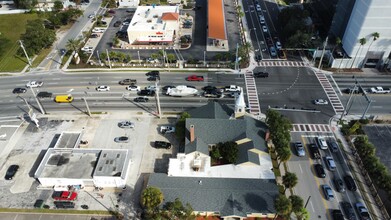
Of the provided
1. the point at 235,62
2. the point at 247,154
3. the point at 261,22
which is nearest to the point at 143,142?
the point at 247,154

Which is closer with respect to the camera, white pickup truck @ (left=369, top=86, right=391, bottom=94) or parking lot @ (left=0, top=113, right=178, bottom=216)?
parking lot @ (left=0, top=113, right=178, bottom=216)

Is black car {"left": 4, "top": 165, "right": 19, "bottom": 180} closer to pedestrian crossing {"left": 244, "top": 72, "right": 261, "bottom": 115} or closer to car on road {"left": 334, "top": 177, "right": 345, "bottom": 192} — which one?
pedestrian crossing {"left": 244, "top": 72, "right": 261, "bottom": 115}

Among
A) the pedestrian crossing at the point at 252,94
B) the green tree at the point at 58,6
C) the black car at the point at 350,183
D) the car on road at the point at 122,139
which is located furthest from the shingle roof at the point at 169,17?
the black car at the point at 350,183

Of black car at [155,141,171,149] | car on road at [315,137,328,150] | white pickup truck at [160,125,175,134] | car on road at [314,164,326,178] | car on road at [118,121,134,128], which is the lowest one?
car on road at [314,164,326,178]

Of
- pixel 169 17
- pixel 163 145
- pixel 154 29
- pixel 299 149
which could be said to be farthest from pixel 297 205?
pixel 169 17

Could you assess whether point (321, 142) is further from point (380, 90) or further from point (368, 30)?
point (368, 30)

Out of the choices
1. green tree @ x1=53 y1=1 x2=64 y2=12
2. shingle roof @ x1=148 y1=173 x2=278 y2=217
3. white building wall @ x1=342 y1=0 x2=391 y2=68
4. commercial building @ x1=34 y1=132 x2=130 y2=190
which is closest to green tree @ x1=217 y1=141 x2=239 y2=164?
shingle roof @ x1=148 y1=173 x2=278 y2=217

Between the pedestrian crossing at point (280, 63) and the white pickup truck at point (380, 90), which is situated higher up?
the pedestrian crossing at point (280, 63)

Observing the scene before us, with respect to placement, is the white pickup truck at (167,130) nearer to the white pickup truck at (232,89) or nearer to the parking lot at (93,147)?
the parking lot at (93,147)
